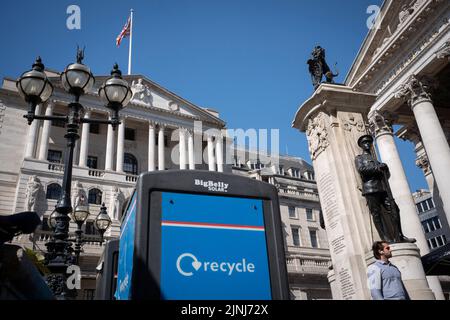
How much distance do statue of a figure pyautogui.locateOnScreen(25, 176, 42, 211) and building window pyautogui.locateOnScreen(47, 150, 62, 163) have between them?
668cm

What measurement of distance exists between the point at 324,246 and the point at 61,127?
118 feet

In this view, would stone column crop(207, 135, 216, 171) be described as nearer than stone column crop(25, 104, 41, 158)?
No

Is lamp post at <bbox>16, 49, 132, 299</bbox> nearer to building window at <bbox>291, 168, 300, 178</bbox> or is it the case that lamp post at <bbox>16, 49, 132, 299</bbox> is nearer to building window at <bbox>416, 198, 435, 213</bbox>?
building window at <bbox>291, 168, 300, 178</bbox>

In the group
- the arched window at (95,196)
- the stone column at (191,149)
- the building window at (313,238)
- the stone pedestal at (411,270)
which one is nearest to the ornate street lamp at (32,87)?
the stone pedestal at (411,270)

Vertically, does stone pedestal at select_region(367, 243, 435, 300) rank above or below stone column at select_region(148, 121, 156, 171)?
below

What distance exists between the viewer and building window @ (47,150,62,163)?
40.2m

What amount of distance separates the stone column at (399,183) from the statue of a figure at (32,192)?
28663 millimetres

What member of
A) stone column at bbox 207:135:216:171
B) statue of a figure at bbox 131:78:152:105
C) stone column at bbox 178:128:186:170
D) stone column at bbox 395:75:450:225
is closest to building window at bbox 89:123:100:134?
statue of a figure at bbox 131:78:152:105

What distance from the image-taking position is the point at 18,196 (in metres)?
32.7

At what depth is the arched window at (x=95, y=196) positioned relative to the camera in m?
36.2

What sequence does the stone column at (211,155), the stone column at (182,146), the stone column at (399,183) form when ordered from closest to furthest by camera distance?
the stone column at (399,183) → the stone column at (182,146) → the stone column at (211,155)

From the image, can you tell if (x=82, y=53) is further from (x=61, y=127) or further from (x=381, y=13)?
(x=61, y=127)

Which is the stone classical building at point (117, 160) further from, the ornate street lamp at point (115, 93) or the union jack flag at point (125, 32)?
the ornate street lamp at point (115, 93)
